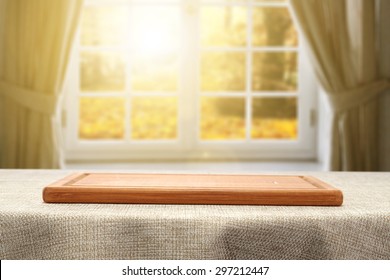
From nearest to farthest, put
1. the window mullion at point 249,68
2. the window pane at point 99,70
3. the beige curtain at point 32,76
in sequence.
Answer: the beige curtain at point 32,76
the window mullion at point 249,68
the window pane at point 99,70

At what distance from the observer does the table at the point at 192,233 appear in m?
0.95

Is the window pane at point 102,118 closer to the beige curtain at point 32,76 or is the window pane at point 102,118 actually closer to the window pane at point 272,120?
the beige curtain at point 32,76

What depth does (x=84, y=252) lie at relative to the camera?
37.8 inches

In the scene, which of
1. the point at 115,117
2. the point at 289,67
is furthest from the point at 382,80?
the point at 115,117

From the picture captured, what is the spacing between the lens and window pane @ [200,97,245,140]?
135 inches

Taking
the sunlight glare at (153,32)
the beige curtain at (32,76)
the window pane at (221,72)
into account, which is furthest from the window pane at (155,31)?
the window pane at (221,72)

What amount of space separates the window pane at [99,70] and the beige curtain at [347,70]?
1.06 m

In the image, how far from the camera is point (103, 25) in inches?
125

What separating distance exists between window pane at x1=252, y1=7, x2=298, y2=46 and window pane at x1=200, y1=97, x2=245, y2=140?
47 centimetres

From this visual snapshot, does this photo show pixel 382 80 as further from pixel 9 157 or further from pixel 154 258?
pixel 154 258

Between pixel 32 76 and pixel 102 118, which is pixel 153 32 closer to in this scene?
pixel 102 118

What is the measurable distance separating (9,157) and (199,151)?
945 millimetres

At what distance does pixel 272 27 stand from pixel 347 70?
0.87m

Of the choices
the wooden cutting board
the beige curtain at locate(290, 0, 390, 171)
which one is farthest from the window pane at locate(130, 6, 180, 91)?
the wooden cutting board
